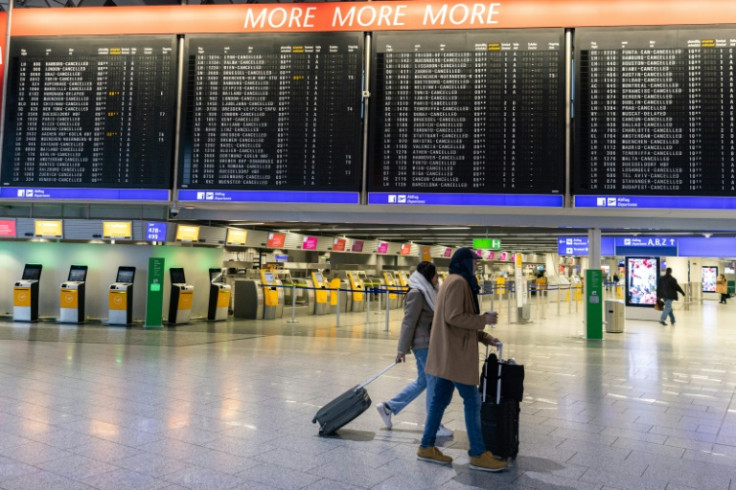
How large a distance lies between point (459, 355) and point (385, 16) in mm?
6705

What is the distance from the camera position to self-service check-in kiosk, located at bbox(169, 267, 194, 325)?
1246cm

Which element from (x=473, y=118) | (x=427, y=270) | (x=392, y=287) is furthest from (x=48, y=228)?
(x=392, y=287)

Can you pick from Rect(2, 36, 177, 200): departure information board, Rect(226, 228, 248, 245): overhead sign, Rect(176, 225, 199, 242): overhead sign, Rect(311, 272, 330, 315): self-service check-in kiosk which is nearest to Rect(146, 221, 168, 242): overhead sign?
Rect(176, 225, 199, 242): overhead sign

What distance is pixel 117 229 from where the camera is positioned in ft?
37.8

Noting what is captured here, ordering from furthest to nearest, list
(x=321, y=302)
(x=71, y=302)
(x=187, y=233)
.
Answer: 1. (x=321, y=302)
2. (x=71, y=302)
3. (x=187, y=233)

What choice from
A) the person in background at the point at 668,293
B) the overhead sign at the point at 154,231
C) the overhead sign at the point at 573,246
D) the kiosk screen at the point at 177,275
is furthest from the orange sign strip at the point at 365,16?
the person in background at the point at 668,293

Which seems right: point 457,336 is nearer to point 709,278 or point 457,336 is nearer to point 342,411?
point 342,411

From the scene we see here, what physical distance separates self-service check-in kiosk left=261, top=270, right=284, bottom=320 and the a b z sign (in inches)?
301

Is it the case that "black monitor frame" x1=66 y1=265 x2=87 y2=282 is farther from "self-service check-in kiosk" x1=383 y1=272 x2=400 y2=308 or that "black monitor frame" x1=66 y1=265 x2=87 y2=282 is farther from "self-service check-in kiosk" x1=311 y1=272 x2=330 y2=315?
"self-service check-in kiosk" x1=383 y1=272 x2=400 y2=308

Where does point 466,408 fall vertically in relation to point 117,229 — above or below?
below

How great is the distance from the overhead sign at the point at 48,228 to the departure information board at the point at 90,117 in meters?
2.53

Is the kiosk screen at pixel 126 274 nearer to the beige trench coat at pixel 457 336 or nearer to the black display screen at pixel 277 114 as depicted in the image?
the black display screen at pixel 277 114

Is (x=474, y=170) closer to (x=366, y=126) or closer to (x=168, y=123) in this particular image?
(x=366, y=126)

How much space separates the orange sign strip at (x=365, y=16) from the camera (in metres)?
8.32
